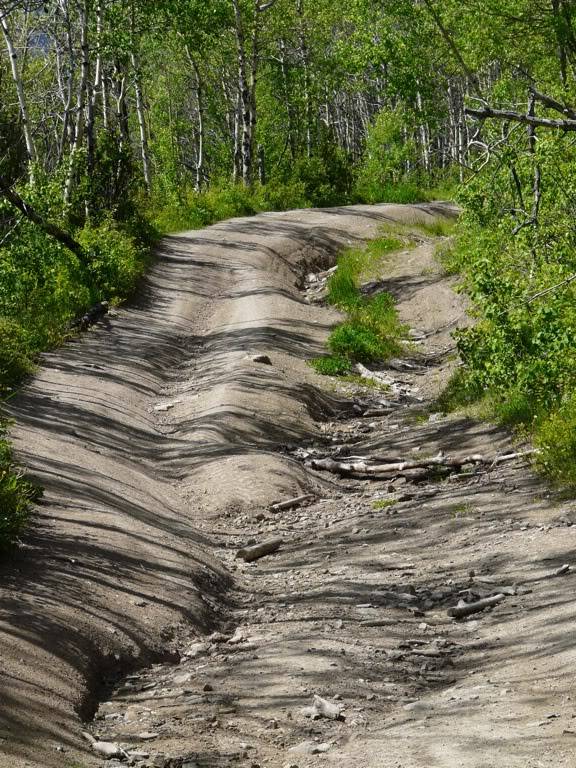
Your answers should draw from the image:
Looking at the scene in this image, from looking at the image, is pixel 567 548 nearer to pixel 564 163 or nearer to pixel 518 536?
pixel 518 536

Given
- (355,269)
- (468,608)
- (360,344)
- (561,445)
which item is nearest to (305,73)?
(355,269)

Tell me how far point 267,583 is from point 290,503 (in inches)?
91.7

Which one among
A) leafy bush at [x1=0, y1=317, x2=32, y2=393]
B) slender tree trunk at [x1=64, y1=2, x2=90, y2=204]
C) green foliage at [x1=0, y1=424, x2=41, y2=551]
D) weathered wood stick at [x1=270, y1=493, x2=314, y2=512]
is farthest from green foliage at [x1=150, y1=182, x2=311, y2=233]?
green foliage at [x1=0, y1=424, x2=41, y2=551]

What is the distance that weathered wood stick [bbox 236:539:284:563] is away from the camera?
10.8 m

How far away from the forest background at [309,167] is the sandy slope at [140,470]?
2.55ft

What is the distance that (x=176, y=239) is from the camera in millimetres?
31844

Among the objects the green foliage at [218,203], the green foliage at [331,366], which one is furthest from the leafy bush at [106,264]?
the green foliage at [218,203]

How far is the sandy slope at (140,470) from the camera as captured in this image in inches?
277

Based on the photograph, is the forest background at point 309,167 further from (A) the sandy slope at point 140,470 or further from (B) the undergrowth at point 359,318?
(B) the undergrowth at point 359,318

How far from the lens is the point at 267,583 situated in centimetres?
1003

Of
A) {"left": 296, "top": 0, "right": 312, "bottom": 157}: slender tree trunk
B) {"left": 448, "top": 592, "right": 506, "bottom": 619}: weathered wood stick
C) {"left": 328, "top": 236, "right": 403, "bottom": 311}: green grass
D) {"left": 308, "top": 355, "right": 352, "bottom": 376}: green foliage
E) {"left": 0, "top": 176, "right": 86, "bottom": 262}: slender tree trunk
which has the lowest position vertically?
{"left": 308, "top": 355, "right": 352, "bottom": 376}: green foliage

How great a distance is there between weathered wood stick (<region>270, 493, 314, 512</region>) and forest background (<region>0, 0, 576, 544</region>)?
2670mm

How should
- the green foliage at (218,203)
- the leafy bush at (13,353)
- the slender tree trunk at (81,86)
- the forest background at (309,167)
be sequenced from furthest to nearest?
the green foliage at (218,203)
the slender tree trunk at (81,86)
the leafy bush at (13,353)
the forest background at (309,167)

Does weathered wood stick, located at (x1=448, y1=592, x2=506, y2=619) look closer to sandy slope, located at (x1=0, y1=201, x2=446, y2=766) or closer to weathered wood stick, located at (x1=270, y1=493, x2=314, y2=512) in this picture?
sandy slope, located at (x1=0, y1=201, x2=446, y2=766)
